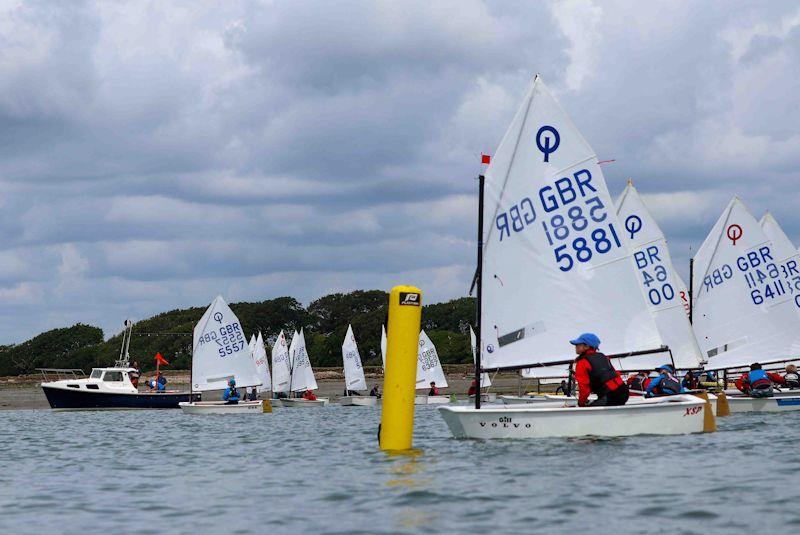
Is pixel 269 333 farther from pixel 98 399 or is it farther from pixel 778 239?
pixel 778 239

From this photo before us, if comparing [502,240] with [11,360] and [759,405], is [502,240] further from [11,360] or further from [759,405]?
[11,360]

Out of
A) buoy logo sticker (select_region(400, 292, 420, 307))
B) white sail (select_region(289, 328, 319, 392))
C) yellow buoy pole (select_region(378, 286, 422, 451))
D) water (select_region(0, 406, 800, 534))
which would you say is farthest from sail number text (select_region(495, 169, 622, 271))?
white sail (select_region(289, 328, 319, 392))

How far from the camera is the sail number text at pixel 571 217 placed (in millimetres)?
25672

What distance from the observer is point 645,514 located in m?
13.6

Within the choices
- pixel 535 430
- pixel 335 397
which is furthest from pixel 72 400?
pixel 535 430

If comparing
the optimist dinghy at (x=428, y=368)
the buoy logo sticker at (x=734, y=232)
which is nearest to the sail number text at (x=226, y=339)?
the optimist dinghy at (x=428, y=368)

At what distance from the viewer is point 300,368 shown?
72.2 m

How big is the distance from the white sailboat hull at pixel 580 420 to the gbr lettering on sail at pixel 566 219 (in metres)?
4.23

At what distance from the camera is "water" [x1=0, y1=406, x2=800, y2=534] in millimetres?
13672

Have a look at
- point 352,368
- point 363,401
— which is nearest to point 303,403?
point 363,401

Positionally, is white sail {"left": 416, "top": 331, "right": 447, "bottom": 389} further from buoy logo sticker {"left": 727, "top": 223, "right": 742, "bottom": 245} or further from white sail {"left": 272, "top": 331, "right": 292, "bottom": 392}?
buoy logo sticker {"left": 727, "top": 223, "right": 742, "bottom": 245}

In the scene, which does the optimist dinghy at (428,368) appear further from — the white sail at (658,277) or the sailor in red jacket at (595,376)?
the sailor in red jacket at (595,376)

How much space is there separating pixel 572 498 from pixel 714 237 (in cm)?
3118

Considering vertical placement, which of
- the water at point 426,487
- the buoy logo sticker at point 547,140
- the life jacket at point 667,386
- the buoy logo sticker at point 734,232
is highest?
the buoy logo sticker at point 734,232
